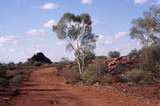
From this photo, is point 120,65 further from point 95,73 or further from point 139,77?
point 139,77

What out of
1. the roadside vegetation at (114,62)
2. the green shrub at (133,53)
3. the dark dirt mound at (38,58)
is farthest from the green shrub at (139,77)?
the dark dirt mound at (38,58)

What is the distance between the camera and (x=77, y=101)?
25.3 metres

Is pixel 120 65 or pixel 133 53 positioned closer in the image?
pixel 120 65

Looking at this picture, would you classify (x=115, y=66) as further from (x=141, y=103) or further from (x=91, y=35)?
(x=141, y=103)

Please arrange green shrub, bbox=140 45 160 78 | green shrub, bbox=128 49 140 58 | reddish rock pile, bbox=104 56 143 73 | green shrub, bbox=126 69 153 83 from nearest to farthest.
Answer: green shrub, bbox=126 69 153 83
green shrub, bbox=140 45 160 78
reddish rock pile, bbox=104 56 143 73
green shrub, bbox=128 49 140 58

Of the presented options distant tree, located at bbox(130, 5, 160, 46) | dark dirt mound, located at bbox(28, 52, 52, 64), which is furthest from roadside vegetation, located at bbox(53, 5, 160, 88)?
dark dirt mound, located at bbox(28, 52, 52, 64)

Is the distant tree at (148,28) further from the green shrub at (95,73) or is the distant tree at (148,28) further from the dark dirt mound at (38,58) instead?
the dark dirt mound at (38,58)

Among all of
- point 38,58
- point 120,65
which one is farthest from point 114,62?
point 38,58

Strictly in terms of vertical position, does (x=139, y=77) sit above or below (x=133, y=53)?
below

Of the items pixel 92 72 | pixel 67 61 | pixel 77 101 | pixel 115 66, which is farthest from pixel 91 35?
pixel 67 61

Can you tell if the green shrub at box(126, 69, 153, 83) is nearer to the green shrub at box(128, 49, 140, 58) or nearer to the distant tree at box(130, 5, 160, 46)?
the distant tree at box(130, 5, 160, 46)

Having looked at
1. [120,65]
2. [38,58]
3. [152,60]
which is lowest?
[152,60]

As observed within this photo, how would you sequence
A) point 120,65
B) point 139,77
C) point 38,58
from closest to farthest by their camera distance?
point 139,77 < point 120,65 < point 38,58

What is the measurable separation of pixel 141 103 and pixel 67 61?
231 feet
